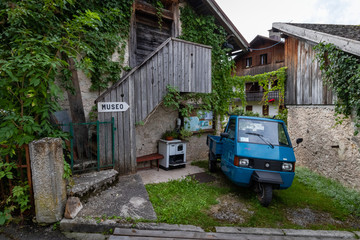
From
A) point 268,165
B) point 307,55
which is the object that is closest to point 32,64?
point 268,165

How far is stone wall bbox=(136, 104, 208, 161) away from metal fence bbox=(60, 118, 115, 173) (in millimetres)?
1538

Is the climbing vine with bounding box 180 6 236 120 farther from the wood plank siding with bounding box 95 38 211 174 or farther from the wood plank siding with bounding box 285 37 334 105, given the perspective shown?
the wood plank siding with bounding box 285 37 334 105

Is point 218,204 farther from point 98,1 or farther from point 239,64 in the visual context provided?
point 239,64

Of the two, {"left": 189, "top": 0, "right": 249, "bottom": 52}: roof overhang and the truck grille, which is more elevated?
{"left": 189, "top": 0, "right": 249, "bottom": 52}: roof overhang

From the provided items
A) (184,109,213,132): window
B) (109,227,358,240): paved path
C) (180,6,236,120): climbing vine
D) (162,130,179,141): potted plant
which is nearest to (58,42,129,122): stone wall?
(162,130,179,141): potted plant

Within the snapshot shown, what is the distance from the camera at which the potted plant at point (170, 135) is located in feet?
23.6

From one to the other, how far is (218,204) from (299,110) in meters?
5.73

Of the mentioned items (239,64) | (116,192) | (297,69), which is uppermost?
(239,64)

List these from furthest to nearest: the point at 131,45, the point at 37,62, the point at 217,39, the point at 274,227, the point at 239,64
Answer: the point at 239,64, the point at 217,39, the point at 131,45, the point at 274,227, the point at 37,62

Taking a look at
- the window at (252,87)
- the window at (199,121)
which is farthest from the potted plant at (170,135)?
the window at (252,87)

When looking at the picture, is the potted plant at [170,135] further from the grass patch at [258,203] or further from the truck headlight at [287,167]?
the truck headlight at [287,167]

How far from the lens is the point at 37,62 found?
11.0ft

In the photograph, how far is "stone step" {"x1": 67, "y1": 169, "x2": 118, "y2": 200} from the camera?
3.97 meters

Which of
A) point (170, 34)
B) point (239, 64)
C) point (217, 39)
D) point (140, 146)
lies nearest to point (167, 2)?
point (170, 34)
